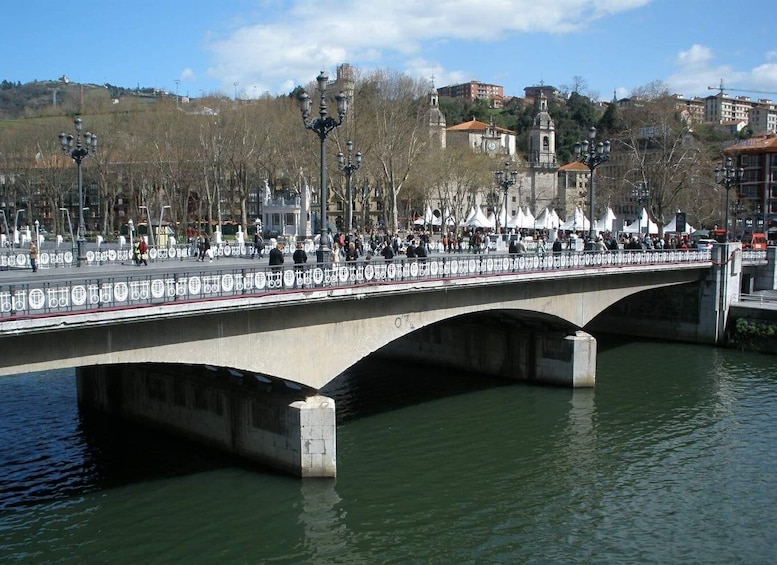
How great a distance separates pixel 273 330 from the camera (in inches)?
713

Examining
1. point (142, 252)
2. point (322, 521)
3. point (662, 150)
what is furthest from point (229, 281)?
point (662, 150)

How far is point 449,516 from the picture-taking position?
17234 millimetres

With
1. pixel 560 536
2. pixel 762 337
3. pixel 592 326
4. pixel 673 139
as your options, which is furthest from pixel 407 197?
pixel 560 536

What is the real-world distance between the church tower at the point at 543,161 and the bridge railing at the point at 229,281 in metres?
101

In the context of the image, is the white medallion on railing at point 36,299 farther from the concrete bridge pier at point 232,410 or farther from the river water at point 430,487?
the concrete bridge pier at point 232,410

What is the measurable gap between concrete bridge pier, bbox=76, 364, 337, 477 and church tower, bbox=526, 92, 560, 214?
108m

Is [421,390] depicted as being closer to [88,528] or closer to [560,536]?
[560,536]

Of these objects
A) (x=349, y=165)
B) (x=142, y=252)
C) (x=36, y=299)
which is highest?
(x=349, y=165)

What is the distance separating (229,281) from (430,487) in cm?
693

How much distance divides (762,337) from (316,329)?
2486 centimetres

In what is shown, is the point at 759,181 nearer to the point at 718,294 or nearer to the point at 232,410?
the point at 718,294

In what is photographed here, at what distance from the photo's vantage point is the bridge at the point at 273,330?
1477 centimetres

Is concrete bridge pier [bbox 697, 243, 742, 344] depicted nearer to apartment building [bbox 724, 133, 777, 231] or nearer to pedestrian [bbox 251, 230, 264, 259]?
pedestrian [bbox 251, 230, 264, 259]

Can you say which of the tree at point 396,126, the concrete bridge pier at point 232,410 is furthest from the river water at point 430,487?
the tree at point 396,126
